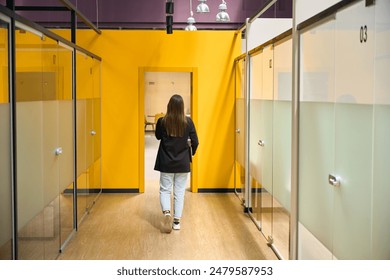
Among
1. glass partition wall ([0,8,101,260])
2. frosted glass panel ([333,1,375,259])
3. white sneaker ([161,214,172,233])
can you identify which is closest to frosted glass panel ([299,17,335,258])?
frosted glass panel ([333,1,375,259])

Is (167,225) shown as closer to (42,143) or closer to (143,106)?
(42,143)

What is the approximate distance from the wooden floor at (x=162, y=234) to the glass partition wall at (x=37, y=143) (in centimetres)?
32

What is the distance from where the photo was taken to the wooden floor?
205 inches

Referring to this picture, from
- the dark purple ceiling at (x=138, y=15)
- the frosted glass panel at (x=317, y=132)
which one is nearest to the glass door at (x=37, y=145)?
the frosted glass panel at (x=317, y=132)

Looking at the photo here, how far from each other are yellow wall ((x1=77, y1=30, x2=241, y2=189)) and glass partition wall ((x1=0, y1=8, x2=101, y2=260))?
6.81 ft

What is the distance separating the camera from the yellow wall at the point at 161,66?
844 cm

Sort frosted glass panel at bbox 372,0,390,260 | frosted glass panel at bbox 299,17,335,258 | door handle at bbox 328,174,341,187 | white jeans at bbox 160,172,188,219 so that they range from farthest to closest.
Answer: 1. white jeans at bbox 160,172,188,219
2. frosted glass panel at bbox 299,17,335,258
3. door handle at bbox 328,174,341,187
4. frosted glass panel at bbox 372,0,390,260

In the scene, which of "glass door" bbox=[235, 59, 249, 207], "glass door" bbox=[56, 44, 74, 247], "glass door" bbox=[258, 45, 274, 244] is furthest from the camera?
"glass door" bbox=[235, 59, 249, 207]

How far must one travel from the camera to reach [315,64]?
3.70m

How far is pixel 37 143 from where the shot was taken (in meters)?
4.02

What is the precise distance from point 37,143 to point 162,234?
93.0 inches

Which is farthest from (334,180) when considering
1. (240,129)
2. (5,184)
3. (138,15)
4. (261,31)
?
(138,15)

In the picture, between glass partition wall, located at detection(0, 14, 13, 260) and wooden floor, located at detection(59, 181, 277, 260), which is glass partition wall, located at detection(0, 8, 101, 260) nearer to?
glass partition wall, located at detection(0, 14, 13, 260)

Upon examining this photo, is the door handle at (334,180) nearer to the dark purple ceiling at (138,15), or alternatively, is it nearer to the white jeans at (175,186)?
the white jeans at (175,186)
